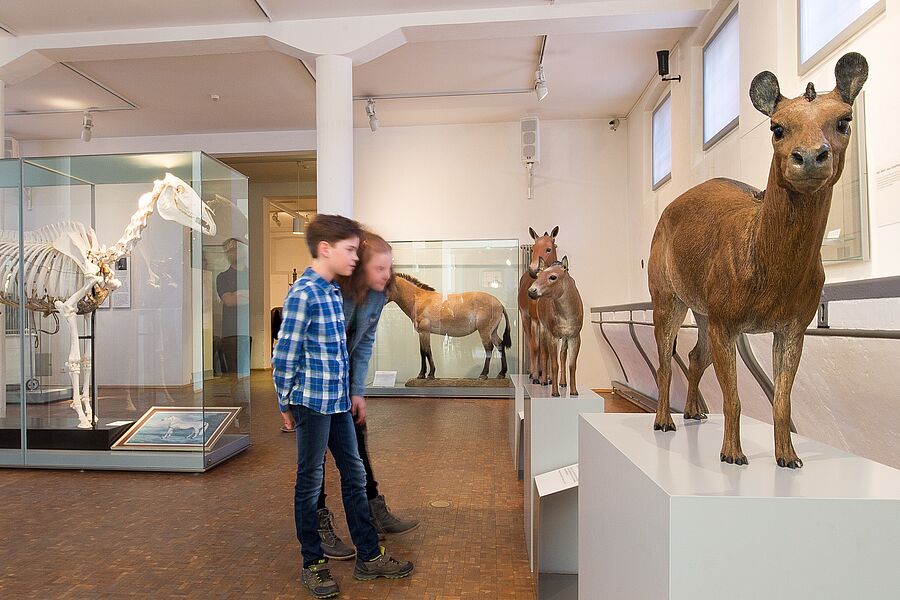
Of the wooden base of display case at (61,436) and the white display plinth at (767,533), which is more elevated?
the white display plinth at (767,533)

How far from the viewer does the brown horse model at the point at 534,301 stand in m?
3.43

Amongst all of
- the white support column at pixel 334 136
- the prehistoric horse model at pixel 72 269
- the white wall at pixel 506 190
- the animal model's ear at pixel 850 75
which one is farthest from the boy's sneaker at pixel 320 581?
the white wall at pixel 506 190

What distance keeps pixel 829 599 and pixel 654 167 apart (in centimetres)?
762

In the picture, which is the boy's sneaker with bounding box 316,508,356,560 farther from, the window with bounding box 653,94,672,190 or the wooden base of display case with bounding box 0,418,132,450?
the window with bounding box 653,94,672,190

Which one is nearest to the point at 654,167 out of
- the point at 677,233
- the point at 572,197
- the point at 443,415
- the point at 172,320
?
the point at 572,197

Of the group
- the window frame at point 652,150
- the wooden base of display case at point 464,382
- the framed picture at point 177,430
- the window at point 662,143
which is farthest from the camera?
the wooden base of display case at point 464,382

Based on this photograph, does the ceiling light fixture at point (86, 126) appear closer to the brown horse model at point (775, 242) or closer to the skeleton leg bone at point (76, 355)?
the skeleton leg bone at point (76, 355)

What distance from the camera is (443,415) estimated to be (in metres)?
7.01

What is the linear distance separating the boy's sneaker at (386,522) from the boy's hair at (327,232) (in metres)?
1.52

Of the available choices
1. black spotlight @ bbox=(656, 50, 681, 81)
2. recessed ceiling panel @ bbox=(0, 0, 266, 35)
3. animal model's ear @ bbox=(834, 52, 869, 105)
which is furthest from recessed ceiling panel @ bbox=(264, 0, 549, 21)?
animal model's ear @ bbox=(834, 52, 869, 105)

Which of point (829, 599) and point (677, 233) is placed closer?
point (829, 599)

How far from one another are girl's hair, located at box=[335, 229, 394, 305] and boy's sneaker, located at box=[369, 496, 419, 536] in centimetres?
119

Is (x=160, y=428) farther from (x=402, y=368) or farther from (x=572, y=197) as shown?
(x=572, y=197)

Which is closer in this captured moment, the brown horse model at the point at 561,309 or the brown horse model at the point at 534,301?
the brown horse model at the point at 561,309
